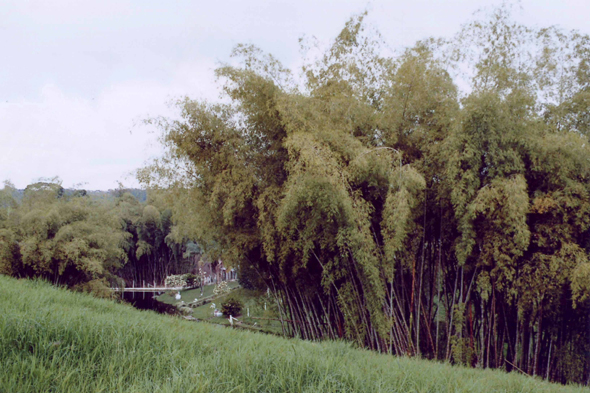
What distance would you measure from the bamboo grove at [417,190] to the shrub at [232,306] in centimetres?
789

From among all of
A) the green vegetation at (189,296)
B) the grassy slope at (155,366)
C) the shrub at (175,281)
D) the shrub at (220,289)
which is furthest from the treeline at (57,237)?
the shrub at (175,281)

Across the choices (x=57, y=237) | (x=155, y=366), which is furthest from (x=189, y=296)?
(x=155, y=366)

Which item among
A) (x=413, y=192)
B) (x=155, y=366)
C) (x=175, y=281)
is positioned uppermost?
(x=413, y=192)

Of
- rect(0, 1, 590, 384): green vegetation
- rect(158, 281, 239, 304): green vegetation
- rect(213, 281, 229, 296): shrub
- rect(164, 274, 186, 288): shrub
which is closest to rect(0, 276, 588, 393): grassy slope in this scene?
rect(0, 1, 590, 384): green vegetation

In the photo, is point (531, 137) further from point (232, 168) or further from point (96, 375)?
point (96, 375)

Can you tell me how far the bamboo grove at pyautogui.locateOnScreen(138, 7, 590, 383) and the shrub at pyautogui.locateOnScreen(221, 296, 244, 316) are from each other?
789cm

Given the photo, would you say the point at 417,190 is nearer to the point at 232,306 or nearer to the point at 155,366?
the point at 155,366

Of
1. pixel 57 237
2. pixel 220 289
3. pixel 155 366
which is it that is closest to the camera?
pixel 155 366

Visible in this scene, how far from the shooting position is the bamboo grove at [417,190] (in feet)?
13.1

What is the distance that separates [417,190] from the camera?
15.3 ft

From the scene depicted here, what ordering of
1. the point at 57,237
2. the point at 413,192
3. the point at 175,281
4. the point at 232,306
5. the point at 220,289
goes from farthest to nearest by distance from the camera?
the point at 175,281 → the point at 220,289 → the point at 232,306 → the point at 57,237 → the point at 413,192

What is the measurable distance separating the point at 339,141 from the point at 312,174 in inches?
30.3

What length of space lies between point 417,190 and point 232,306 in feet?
32.9

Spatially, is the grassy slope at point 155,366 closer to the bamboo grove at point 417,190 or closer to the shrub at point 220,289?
the bamboo grove at point 417,190
